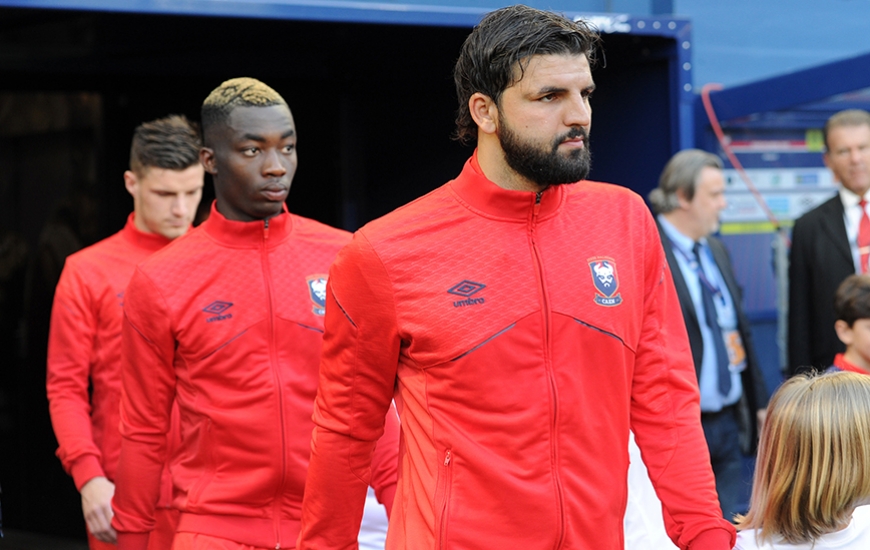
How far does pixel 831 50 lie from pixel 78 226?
511 centimetres

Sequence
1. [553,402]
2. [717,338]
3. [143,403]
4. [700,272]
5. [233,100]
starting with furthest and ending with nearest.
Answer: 1. [700,272]
2. [717,338]
3. [233,100]
4. [143,403]
5. [553,402]

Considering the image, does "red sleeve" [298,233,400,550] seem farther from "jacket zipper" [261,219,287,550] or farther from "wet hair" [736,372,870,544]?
"wet hair" [736,372,870,544]

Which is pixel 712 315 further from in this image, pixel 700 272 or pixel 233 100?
pixel 233 100

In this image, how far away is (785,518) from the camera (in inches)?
109

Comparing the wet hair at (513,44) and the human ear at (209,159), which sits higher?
the wet hair at (513,44)

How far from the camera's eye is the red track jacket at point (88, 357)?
4.30m

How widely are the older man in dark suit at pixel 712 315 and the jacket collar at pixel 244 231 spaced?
2277 mm

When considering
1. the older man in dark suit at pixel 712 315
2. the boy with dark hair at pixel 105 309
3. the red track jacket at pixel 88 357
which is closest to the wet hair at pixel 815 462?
the older man in dark suit at pixel 712 315

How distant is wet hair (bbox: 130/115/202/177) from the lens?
451 cm

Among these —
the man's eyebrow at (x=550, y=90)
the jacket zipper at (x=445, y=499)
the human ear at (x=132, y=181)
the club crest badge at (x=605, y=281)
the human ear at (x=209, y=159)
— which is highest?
the man's eyebrow at (x=550, y=90)

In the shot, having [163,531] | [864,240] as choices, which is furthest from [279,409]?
[864,240]

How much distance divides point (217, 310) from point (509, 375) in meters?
A: 1.20

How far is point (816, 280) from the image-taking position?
17.8 feet

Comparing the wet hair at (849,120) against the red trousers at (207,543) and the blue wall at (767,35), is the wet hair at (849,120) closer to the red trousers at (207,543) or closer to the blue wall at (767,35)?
the blue wall at (767,35)
